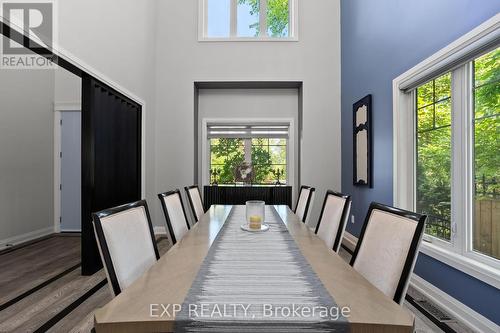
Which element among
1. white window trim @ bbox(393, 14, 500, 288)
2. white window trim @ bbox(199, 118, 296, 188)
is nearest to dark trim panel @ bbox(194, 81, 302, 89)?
white window trim @ bbox(199, 118, 296, 188)

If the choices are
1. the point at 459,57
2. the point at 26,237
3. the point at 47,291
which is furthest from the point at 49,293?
the point at 459,57

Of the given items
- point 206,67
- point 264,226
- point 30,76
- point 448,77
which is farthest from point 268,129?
point 30,76

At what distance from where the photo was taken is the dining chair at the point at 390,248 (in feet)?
3.36

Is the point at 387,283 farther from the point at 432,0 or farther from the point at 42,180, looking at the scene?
the point at 42,180

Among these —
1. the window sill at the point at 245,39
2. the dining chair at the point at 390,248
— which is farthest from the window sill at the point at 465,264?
the window sill at the point at 245,39

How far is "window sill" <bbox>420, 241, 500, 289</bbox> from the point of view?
1.75 metres

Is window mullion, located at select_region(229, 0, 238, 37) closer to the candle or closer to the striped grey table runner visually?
the candle

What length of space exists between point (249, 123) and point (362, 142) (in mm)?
1954

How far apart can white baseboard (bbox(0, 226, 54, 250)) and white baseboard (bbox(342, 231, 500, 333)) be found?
4798 millimetres

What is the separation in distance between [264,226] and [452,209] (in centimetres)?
158

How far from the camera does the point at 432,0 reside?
233 centimetres

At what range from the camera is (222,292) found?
85 centimetres

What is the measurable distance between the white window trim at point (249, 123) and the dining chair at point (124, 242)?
3557 mm

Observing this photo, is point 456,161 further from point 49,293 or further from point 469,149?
point 49,293
